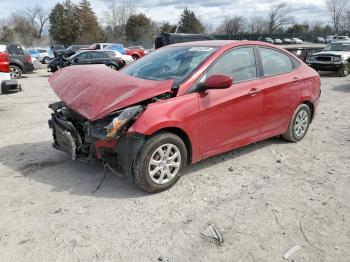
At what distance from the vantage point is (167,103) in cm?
411

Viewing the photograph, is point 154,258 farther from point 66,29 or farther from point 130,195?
point 66,29

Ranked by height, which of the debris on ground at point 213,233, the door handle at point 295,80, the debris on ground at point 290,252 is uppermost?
the door handle at point 295,80

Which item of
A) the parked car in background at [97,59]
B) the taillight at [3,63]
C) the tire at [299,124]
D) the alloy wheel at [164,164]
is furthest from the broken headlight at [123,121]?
the parked car in background at [97,59]

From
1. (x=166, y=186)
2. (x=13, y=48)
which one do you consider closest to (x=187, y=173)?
(x=166, y=186)

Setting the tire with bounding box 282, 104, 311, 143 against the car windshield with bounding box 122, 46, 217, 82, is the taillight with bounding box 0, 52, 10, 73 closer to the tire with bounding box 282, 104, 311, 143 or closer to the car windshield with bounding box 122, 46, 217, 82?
the car windshield with bounding box 122, 46, 217, 82

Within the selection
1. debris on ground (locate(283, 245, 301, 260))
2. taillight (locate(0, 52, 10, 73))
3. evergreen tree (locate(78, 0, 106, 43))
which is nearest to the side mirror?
debris on ground (locate(283, 245, 301, 260))

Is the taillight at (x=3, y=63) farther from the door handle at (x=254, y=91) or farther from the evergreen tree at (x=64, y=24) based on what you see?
the evergreen tree at (x=64, y=24)

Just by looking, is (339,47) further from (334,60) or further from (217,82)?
(217,82)

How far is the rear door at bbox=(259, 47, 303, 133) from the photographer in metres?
5.26

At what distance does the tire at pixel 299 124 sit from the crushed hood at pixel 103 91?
8.53ft

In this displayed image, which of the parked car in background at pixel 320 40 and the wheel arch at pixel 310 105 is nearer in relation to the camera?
the wheel arch at pixel 310 105

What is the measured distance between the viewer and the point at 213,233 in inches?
134

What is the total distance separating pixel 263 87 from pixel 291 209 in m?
1.92

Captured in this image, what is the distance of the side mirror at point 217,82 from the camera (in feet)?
14.0
